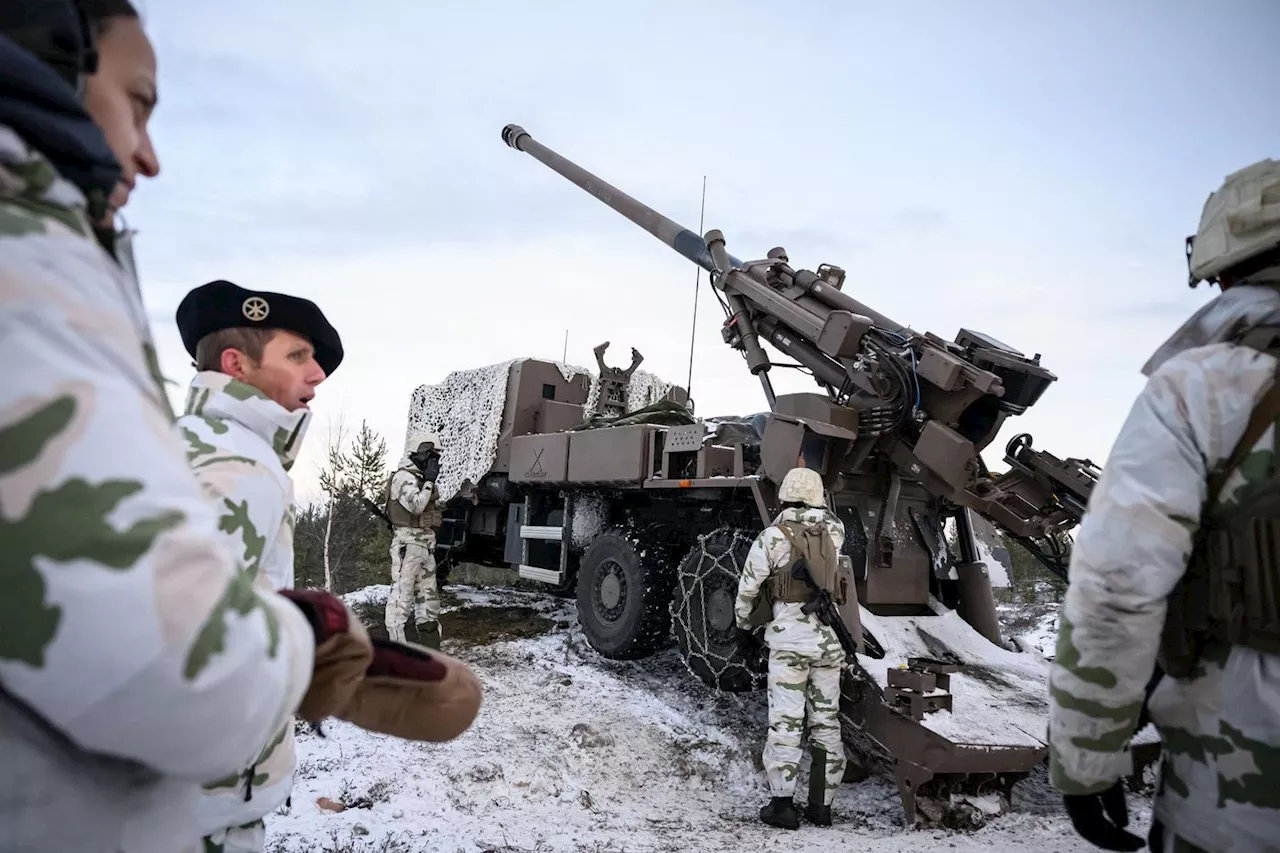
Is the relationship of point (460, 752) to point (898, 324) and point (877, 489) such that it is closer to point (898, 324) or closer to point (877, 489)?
point (877, 489)

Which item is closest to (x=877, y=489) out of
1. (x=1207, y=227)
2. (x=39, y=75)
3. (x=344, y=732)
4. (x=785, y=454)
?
(x=785, y=454)

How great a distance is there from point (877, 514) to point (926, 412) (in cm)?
93

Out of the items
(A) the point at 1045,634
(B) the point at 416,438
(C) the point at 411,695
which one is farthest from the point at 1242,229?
(A) the point at 1045,634

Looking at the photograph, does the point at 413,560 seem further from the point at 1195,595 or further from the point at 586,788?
the point at 1195,595

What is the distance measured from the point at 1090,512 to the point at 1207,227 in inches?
26.4

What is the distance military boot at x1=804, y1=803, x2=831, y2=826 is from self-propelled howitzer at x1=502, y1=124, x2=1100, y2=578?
193 cm

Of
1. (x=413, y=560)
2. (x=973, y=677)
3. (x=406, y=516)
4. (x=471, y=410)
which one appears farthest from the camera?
(x=471, y=410)

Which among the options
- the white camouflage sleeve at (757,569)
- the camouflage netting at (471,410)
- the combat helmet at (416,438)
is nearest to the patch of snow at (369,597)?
the combat helmet at (416,438)

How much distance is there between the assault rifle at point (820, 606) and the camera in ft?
15.1

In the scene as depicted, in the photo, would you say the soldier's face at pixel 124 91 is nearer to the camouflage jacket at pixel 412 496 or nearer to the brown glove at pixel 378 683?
the brown glove at pixel 378 683

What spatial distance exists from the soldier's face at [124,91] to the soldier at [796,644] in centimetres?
413

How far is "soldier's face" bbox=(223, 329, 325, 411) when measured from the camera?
187 centimetres

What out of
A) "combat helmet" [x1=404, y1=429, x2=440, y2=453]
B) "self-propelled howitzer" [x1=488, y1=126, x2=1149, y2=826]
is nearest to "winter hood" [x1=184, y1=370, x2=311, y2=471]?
"self-propelled howitzer" [x1=488, y1=126, x2=1149, y2=826]

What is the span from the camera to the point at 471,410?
9.66m
